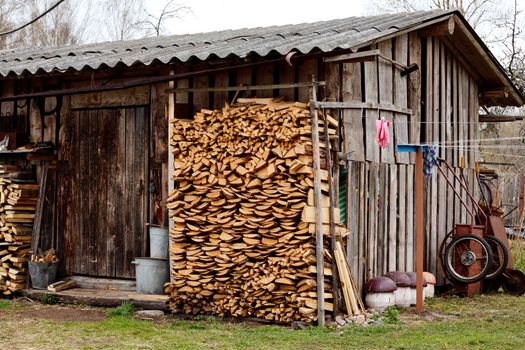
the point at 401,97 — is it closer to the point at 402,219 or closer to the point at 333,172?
the point at 402,219

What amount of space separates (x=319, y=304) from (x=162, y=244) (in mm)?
2323

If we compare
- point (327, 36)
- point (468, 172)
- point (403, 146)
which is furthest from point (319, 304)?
point (468, 172)

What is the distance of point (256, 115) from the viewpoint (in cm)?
907

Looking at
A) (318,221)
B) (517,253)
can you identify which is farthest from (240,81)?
(517,253)

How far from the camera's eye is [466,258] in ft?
35.9

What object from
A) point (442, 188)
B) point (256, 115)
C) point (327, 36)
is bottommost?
point (442, 188)

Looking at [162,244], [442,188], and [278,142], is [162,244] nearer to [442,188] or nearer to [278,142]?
[278,142]

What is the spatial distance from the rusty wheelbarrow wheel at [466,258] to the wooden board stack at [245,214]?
110 inches

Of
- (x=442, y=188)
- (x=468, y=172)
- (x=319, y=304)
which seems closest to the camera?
(x=319, y=304)

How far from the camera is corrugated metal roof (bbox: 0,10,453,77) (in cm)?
887

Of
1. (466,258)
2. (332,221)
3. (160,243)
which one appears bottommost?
(466,258)

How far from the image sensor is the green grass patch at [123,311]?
948cm

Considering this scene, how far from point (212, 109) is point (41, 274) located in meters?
3.35

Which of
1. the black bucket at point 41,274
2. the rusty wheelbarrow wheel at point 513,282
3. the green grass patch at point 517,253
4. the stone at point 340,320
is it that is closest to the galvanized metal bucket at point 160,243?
the black bucket at point 41,274
